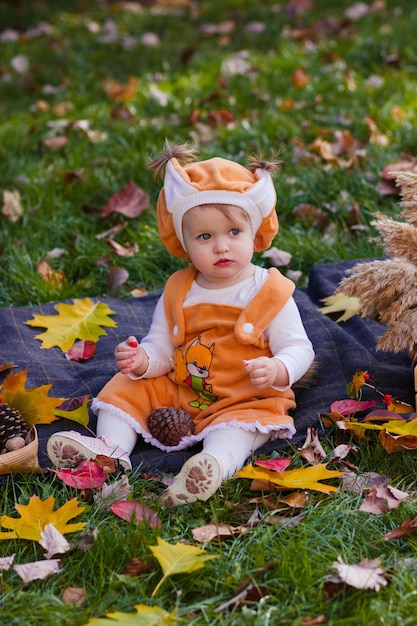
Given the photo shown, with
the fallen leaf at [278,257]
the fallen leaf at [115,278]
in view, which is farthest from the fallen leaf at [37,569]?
the fallen leaf at [278,257]

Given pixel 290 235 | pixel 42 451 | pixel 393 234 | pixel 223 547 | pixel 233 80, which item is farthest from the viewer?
pixel 233 80

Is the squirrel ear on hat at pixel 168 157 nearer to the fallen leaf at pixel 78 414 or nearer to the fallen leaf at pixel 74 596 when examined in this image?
the fallen leaf at pixel 78 414

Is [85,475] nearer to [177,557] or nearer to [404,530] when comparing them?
[177,557]

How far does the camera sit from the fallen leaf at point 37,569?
2055mm

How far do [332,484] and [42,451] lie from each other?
88 cm

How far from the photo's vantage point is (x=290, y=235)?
3885 mm

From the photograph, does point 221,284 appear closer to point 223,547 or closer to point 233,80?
point 223,547

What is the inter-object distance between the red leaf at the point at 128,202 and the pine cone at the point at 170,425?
1.67m

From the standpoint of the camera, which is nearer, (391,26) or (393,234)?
(393,234)

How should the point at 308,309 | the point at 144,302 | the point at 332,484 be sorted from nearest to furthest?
the point at 332,484
the point at 308,309
the point at 144,302

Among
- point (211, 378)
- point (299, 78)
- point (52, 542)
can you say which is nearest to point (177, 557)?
point (52, 542)

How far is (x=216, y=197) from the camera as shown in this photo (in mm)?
2590

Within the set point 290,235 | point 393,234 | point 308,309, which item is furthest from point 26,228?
point 393,234

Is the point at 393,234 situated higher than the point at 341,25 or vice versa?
the point at 393,234
